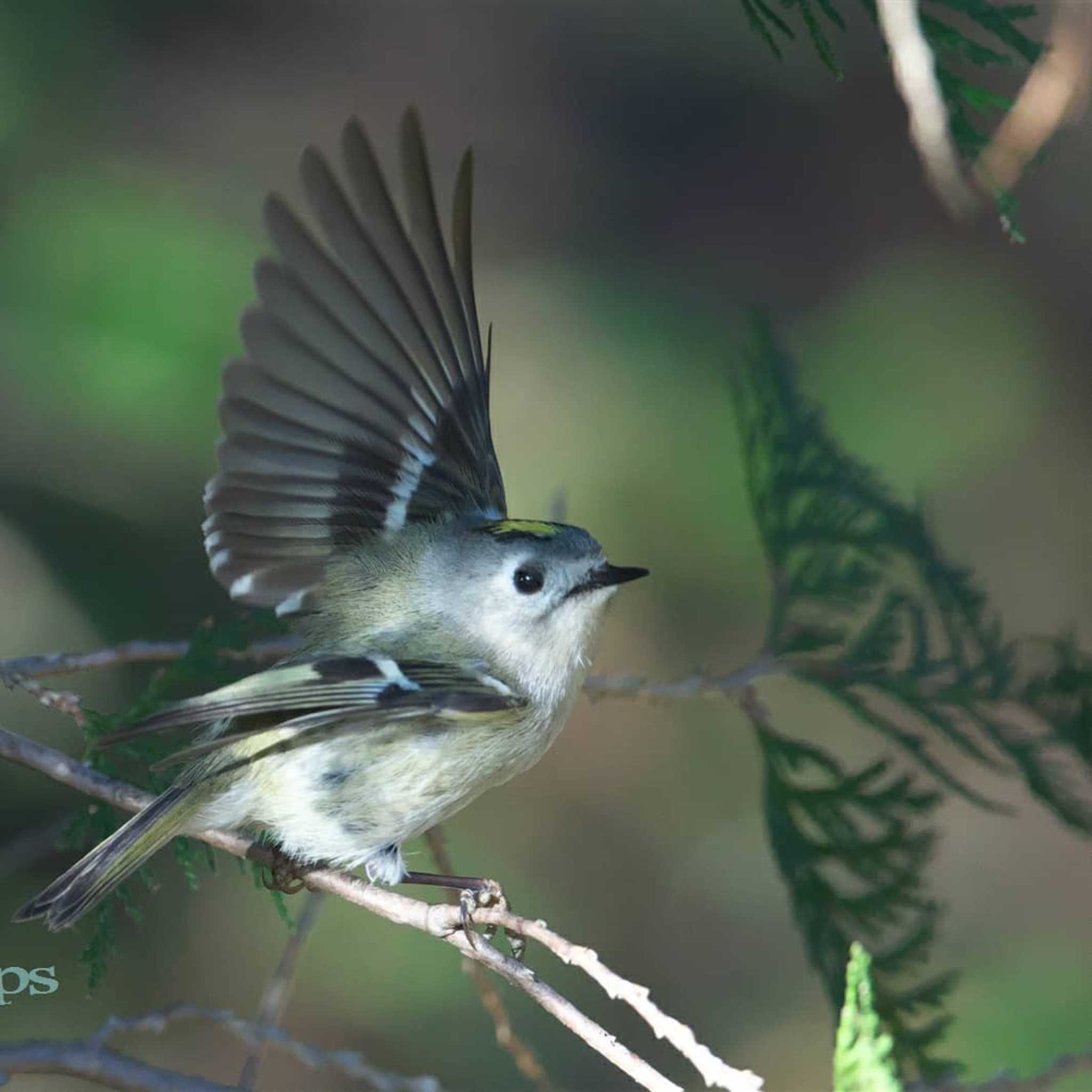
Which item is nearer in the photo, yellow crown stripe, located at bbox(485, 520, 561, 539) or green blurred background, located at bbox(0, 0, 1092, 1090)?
yellow crown stripe, located at bbox(485, 520, 561, 539)

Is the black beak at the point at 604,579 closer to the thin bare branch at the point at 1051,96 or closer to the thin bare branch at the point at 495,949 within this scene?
the thin bare branch at the point at 495,949

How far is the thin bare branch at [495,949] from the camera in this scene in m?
0.78

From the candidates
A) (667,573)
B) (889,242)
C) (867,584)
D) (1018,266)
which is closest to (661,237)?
(889,242)

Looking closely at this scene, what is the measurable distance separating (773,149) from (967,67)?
54cm

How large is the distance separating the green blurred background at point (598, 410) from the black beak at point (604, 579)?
0.74ft

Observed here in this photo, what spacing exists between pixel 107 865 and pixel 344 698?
21cm

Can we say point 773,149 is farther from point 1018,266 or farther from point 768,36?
point 768,36

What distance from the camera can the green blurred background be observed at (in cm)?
190

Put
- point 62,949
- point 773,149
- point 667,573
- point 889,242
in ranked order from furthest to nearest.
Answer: point 773,149, point 889,242, point 667,573, point 62,949

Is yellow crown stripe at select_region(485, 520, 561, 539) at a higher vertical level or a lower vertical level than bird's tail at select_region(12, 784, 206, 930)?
higher

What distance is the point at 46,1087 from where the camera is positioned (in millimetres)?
1604

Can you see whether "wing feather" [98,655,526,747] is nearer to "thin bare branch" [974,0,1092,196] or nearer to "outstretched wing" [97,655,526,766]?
"outstretched wing" [97,655,526,766]

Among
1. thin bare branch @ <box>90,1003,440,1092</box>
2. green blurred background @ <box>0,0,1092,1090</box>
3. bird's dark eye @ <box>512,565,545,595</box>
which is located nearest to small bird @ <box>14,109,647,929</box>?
bird's dark eye @ <box>512,565,545,595</box>

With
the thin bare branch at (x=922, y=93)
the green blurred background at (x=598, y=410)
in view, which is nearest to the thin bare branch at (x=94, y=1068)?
the thin bare branch at (x=922, y=93)
